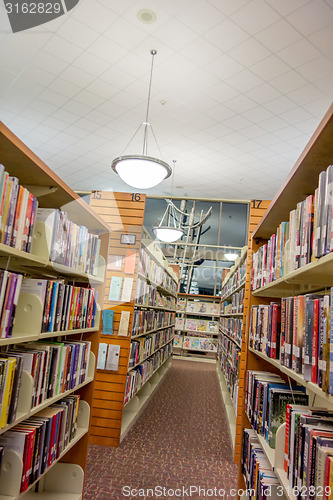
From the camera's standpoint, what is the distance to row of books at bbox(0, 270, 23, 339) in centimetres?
148

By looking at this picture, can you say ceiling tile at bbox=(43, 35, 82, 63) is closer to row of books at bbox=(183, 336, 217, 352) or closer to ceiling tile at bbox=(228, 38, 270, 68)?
ceiling tile at bbox=(228, 38, 270, 68)

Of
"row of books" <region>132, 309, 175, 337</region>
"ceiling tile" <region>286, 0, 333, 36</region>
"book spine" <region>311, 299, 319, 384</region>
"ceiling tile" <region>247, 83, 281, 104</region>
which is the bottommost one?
"row of books" <region>132, 309, 175, 337</region>

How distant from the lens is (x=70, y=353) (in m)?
2.28

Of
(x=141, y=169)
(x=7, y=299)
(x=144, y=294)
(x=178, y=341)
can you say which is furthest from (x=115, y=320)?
(x=178, y=341)

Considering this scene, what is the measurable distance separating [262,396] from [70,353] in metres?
1.22

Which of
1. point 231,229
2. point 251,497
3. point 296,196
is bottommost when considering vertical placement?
point 251,497

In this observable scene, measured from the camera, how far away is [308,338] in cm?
127

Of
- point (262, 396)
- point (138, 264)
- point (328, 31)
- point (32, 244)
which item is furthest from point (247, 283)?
point (328, 31)

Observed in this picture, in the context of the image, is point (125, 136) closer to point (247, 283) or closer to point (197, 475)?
point (247, 283)

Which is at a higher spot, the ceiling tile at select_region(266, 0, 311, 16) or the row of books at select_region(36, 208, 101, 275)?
the ceiling tile at select_region(266, 0, 311, 16)

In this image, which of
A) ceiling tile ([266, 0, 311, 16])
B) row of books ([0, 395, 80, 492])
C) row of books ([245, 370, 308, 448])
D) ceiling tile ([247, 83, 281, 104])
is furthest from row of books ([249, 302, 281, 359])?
ceiling tile ([247, 83, 281, 104])

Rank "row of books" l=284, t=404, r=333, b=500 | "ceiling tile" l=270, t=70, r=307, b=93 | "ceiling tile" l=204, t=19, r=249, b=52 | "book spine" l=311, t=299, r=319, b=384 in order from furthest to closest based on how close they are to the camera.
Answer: "ceiling tile" l=270, t=70, r=307, b=93, "ceiling tile" l=204, t=19, r=249, b=52, "book spine" l=311, t=299, r=319, b=384, "row of books" l=284, t=404, r=333, b=500

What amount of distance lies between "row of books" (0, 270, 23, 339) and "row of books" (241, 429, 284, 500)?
1.35 metres

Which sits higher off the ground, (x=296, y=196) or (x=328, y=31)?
(x=328, y=31)
